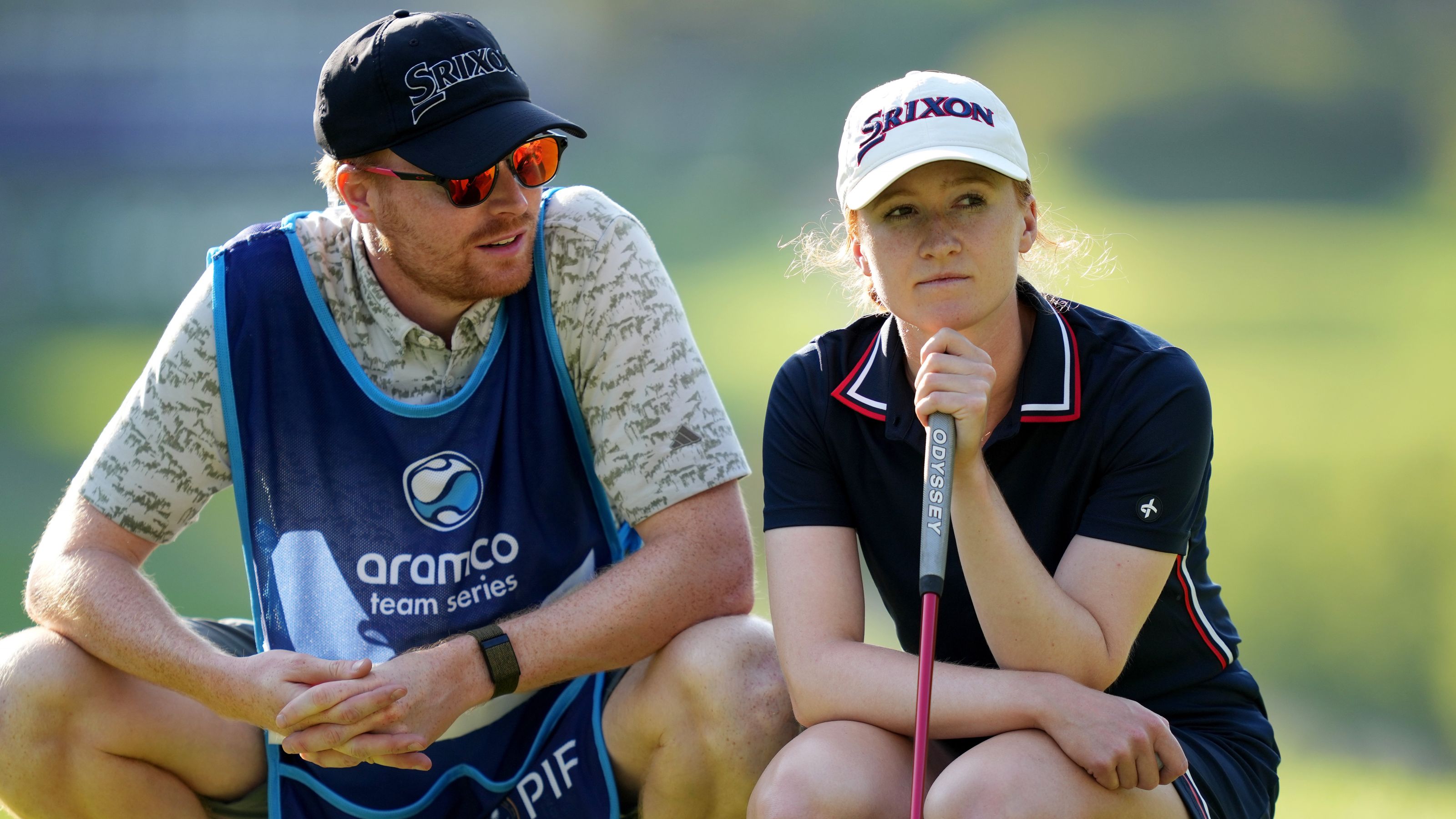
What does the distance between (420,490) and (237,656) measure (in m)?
0.33

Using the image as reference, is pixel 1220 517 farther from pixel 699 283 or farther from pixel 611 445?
pixel 699 283

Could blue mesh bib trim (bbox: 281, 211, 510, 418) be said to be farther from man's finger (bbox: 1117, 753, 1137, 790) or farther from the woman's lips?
man's finger (bbox: 1117, 753, 1137, 790)

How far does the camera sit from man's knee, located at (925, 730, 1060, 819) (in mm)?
1366

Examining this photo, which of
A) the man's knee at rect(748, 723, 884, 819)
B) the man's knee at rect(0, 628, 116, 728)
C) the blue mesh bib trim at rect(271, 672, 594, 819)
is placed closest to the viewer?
the man's knee at rect(748, 723, 884, 819)

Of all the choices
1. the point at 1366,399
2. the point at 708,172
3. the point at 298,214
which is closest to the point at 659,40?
the point at 708,172

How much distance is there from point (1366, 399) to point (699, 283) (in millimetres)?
2751

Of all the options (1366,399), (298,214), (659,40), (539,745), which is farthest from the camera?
(659,40)

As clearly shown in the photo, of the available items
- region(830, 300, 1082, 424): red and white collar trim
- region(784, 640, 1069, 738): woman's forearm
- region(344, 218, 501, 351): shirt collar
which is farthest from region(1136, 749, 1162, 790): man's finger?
region(344, 218, 501, 351): shirt collar

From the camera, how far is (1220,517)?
3.52m

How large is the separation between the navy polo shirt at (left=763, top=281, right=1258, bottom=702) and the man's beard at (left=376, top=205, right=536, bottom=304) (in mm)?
425

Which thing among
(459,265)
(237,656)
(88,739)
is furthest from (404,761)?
(459,265)

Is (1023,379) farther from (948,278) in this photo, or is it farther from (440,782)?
(440,782)

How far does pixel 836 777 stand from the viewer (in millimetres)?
1446

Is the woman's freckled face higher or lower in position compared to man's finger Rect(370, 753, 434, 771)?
higher
